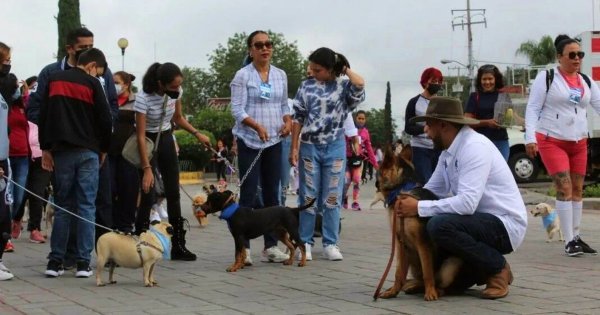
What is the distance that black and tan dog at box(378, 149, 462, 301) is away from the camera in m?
6.05

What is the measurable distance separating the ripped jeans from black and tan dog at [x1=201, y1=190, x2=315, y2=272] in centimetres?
43

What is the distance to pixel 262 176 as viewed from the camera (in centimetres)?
870

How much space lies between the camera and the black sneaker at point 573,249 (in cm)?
852

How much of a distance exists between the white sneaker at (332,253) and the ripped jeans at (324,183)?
0.15 feet

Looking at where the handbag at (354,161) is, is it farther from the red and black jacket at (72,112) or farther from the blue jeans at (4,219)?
the blue jeans at (4,219)

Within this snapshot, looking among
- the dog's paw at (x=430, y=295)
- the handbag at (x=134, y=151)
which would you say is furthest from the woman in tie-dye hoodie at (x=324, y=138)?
the dog's paw at (x=430, y=295)

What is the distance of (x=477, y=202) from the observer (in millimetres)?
6035

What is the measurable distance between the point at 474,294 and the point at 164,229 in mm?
2532

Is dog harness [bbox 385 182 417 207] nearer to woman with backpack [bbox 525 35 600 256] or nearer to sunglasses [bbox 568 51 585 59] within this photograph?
woman with backpack [bbox 525 35 600 256]

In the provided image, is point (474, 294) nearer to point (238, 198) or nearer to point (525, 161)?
point (238, 198)

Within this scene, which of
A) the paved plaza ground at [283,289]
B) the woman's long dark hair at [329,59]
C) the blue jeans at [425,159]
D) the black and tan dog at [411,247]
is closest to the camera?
the paved plaza ground at [283,289]

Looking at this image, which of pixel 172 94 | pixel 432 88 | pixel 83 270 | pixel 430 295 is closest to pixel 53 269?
pixel 83 270

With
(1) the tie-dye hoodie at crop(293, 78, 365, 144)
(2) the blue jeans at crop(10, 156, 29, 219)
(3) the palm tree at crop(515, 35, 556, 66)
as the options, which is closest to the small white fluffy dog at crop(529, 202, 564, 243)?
(1) the tie-dye hoodie at crop(293, 78, 365, 144)

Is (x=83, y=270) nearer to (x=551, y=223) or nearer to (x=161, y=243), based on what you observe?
(x=161, y=243)
